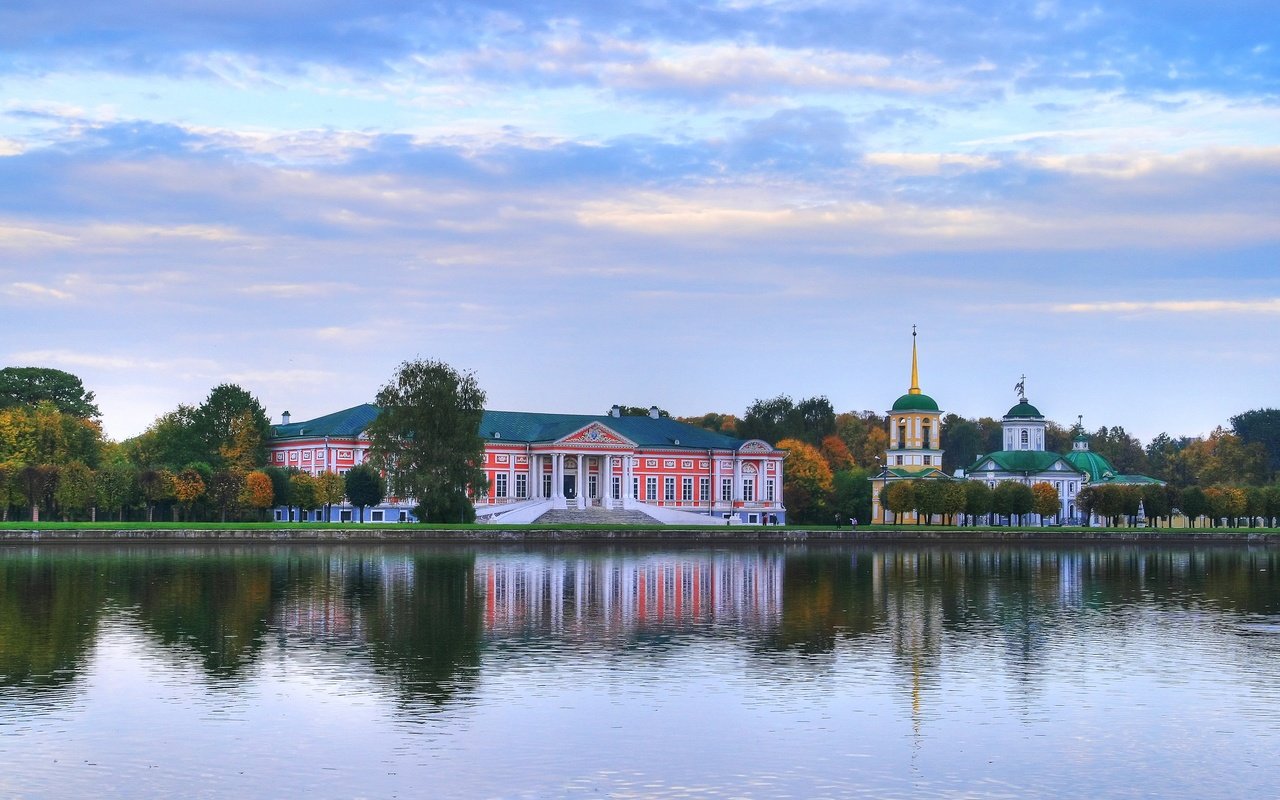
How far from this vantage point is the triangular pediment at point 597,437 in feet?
376

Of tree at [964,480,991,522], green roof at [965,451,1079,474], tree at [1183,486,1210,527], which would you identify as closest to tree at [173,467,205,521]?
tree at [964,480,991,522]

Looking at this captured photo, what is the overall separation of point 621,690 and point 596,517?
273ft

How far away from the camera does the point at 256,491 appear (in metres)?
92.7

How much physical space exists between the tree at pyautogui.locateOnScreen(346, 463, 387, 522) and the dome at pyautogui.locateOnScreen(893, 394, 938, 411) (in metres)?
55.0

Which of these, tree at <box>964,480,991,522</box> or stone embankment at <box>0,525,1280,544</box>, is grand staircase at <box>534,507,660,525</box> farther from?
tree at <box>964,480,991,522</box>

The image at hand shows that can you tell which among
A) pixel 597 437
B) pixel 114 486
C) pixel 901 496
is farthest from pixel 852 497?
pixel 114 486

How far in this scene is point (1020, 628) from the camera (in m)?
37.2

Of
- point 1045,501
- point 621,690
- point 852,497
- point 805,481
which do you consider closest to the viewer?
point 621,690

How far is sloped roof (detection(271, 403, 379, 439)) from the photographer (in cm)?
10831

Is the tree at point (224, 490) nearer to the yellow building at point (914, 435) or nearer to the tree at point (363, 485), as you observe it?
the tree at point (363, 485)

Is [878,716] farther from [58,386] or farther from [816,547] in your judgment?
[58,386]

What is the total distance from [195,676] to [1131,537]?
79.9 metres

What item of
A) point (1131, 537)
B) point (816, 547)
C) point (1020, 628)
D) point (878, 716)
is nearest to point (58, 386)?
point (816, 547)

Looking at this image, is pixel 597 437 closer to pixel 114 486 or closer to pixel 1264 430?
pixel 114 486
